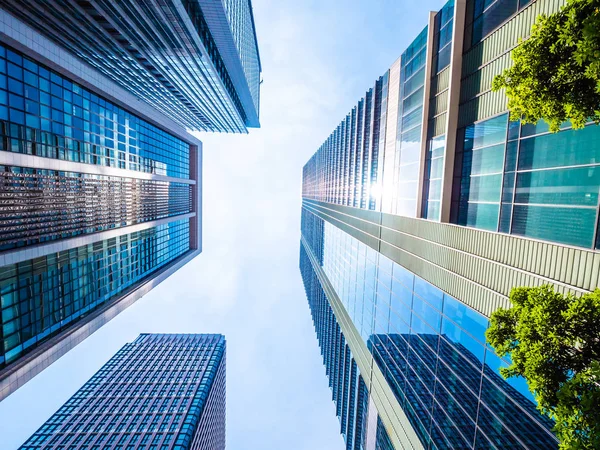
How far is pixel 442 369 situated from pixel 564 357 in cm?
1472

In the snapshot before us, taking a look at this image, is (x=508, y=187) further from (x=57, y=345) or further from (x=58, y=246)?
(x=57, y=345)

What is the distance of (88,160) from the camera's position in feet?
102

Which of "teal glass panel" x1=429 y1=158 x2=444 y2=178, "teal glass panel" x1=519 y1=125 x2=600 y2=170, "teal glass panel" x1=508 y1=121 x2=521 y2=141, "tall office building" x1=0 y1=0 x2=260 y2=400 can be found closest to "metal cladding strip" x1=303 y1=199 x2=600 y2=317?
"teal glass panel" x1=519 y1=125 x2=600 y2=170

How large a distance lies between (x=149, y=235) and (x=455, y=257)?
47.9 metres

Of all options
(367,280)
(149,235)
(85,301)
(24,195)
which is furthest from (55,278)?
(367,280)

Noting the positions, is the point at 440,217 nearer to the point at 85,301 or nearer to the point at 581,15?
the point at 581,15

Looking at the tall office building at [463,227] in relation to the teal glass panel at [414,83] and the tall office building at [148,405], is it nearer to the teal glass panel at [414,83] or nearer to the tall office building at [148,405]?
the teal glass panel at [414,83]

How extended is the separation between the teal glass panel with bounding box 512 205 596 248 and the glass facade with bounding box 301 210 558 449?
18.0ft

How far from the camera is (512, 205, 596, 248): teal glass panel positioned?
9.86 m

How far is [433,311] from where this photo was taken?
20344 millimetres

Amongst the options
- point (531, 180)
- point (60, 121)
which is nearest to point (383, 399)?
point (531, 180)

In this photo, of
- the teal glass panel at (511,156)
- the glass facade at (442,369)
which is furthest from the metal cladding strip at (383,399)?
the teal glass panel at (511,156)

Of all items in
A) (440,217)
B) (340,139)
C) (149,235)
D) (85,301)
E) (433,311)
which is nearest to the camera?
(440,217)

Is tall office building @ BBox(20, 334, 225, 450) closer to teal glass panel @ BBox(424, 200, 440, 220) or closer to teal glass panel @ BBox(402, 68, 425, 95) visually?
teal glass panel @ BBox(424, 200, 440, 220)
